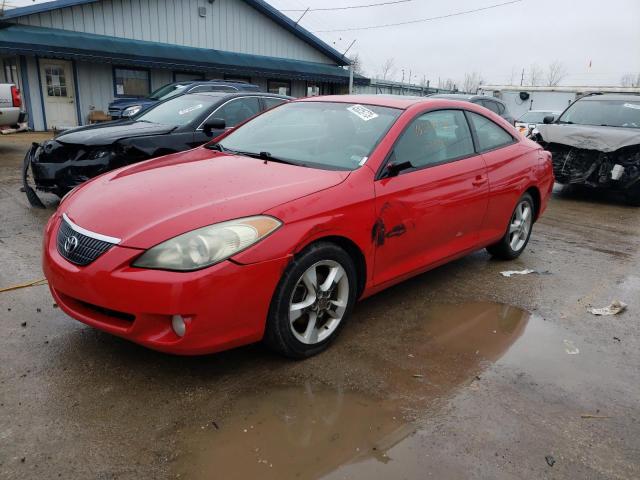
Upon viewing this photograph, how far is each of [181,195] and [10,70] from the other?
16116 millimetres

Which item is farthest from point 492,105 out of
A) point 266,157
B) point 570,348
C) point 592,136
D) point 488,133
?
point 266,157

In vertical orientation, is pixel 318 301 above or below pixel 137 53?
below

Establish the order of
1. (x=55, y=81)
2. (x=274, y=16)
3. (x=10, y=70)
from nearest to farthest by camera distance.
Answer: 1. (x=10, y=70)
2. (x=55, y=81)
3. (x=274, y=16)

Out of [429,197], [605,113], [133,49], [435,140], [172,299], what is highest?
[133,49]

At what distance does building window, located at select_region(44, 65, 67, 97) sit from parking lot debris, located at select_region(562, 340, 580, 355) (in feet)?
55.1

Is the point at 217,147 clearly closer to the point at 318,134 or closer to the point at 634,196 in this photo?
the point at 318,134

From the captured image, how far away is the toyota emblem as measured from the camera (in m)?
2.74

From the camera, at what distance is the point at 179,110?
7.14 metres

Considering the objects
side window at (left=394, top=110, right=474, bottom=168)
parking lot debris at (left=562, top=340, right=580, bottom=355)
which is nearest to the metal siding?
side window at (left=394, top=110, right=474, bottom=168)

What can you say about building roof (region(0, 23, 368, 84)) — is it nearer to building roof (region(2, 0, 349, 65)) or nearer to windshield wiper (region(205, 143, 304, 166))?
building roof (region(2, 0, 349, 65))

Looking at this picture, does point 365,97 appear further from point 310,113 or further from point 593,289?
point 593,289

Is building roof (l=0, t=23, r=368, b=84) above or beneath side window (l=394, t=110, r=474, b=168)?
above

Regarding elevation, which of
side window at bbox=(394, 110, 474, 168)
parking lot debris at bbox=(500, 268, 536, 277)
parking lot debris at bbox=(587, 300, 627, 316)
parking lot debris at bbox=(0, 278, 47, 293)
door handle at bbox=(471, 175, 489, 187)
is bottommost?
parking lot debris at bbox=(587, 300, 627, 316)

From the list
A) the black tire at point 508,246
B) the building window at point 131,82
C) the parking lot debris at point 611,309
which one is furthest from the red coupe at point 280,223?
the building window at point 131,82
